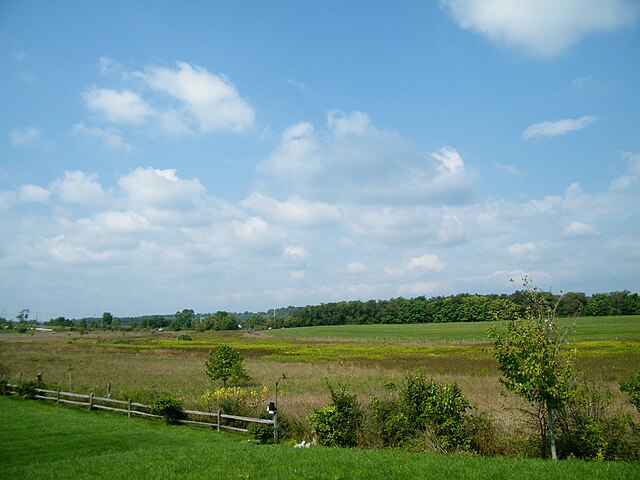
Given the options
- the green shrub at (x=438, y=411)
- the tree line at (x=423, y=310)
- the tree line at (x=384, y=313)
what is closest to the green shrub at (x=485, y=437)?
the green shrub at (x=438, y=411)

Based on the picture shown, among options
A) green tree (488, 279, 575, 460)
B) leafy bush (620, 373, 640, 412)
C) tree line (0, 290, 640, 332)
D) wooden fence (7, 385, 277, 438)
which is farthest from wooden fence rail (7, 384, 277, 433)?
tree line (0, 290, 640, 332)

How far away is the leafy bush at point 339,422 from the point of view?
14.8 m

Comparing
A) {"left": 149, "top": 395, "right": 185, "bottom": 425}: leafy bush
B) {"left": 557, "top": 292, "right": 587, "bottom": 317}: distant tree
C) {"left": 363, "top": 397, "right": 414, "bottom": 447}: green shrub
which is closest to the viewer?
{"left": 557, "top": 292, "right": 587, "bottom": 317}: distant tree

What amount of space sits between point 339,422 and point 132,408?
1178 cm

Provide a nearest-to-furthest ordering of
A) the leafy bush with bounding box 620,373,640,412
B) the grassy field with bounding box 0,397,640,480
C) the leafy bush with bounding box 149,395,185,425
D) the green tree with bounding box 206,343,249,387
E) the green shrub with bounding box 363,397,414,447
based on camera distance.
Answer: the grassy field with bounding box 0,397,640,480 → the leafy bush with bounding box 620,373,640,412 → the green shrub with bounding box 363,397,414,447 → the leafy bush with bounding box 149,395,185,425 → the green tree with bounding box 206,343,249,387

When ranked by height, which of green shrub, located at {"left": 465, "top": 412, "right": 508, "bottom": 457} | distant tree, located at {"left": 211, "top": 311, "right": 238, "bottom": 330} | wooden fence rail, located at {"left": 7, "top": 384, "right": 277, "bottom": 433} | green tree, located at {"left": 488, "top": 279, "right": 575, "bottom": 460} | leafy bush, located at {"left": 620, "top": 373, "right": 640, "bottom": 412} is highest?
green tree, located at {"left": 488, "top": 279, "right": 575, "bottom": 460}

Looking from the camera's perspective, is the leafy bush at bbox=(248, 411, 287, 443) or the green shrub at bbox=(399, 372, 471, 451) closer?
the green shrub at bbox=(399, 372, 471, 451)

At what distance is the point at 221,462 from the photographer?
11281 mm

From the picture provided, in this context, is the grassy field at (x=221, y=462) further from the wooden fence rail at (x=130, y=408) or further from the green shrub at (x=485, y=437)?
the green shrub at (x=485, y=437)

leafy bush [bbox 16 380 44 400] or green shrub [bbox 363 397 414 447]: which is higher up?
green shrub [bbox 363 397 414 447]

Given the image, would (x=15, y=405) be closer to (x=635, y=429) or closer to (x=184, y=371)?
(x=184, y=371)

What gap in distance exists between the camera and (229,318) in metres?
156

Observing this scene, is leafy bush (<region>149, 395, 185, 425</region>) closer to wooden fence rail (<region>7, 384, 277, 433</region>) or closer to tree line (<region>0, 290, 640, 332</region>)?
wooden fence rail (<region>7, 384, 277, 433</region>)

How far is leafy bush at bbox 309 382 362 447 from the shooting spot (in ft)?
48.4
